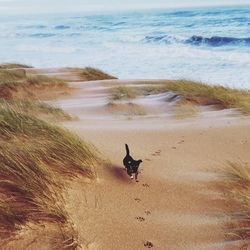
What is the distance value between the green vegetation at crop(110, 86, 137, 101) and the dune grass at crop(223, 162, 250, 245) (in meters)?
5.18

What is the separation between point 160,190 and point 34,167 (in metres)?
0.95

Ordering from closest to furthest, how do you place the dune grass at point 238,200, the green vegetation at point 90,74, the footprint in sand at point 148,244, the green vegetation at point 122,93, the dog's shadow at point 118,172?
the footprint in sand at point 148,244, the dune grass at point 238,200, the dog's shadow at point 118,172, the green vegetation at point 122,93, the green vegetation at point 90,74

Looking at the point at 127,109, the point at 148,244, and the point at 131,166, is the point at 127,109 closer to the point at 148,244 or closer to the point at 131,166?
the point at 131,166

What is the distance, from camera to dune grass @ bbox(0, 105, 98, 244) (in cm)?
230

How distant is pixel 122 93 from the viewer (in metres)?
8.98

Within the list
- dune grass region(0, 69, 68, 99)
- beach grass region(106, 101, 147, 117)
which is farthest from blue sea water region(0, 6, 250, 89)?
beach grass region(106, 101, 147, 117)

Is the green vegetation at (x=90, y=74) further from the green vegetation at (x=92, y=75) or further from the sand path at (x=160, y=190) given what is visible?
the sand path at (x=160, y=190)

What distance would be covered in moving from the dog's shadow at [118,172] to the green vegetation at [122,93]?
5.04 m

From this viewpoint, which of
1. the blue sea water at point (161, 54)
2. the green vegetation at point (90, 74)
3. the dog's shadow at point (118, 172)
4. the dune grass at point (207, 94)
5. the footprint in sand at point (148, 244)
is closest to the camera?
the footprint in sand at point (148, 244)

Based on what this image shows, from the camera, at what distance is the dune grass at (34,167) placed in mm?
2299

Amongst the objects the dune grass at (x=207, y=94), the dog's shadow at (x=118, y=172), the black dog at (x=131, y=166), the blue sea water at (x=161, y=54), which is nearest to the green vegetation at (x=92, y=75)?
the blue sea water at (x=161, y=54)

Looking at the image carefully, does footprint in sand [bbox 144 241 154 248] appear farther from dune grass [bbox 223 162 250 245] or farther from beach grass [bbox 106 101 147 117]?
beach grass [bbox 106 101 147 117]

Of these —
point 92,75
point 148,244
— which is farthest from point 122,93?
point 148,244

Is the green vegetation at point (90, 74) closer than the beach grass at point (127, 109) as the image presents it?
No
